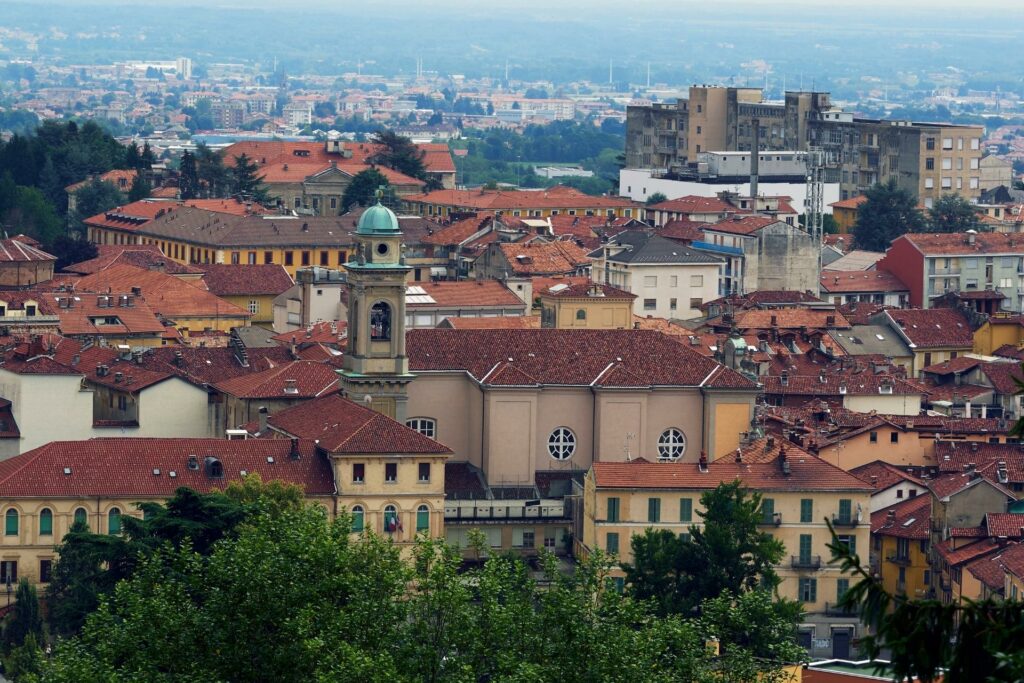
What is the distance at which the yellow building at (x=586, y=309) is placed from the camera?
67.6 metres

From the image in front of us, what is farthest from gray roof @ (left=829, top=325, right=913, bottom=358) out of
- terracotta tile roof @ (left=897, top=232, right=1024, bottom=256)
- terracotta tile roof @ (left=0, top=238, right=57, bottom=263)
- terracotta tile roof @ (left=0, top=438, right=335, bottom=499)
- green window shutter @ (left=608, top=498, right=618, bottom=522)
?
terracotta tile roof @ (left=0, top=438, right=335, bottom=499)

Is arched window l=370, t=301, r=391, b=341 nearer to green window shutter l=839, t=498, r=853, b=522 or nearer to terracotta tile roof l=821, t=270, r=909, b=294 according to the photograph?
green window shutter l=839, t=498, r=853, b=522

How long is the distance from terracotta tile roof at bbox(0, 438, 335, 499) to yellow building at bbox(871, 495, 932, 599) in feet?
29.5

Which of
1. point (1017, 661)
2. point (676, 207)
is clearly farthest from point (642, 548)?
point (676, 207)

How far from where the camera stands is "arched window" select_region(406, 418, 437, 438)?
52281mm

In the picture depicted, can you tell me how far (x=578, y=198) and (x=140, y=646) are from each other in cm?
8446

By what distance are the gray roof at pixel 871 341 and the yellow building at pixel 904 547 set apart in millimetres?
22380

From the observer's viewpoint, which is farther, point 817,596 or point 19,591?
point 817,596

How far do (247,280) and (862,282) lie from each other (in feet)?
60.0

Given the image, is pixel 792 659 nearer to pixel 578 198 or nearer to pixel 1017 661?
pixel 1017 661

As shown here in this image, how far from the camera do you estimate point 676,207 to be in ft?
336

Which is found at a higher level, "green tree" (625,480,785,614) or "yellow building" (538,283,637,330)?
"yellow building" (538,283,637,330)

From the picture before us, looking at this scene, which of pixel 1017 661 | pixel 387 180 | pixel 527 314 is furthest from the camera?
pixel 387 180

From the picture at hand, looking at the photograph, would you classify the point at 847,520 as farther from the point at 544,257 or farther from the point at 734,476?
the point at 544,257
